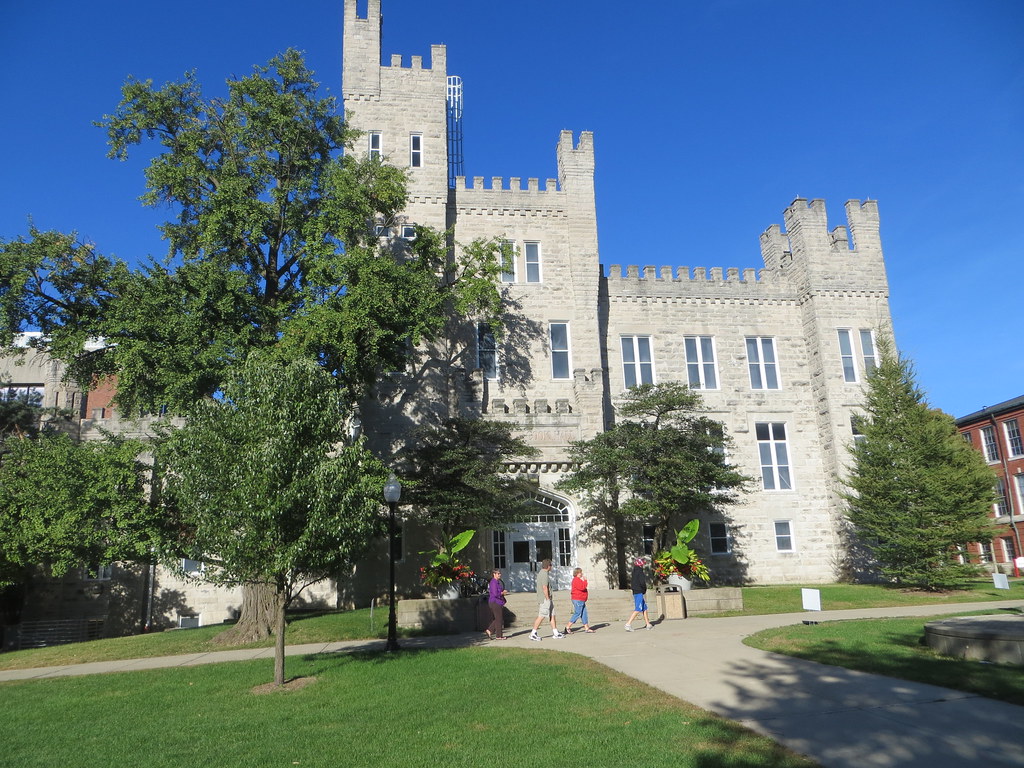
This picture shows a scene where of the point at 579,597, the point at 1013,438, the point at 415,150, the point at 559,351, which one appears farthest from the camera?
the point at 1013,438

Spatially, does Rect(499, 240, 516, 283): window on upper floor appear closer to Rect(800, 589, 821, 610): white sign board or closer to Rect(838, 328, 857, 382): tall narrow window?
Rect(800, 589, 821, 610): white sign board

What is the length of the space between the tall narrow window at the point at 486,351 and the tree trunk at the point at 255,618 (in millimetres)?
11928

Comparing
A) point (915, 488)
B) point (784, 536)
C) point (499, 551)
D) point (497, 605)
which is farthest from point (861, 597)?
point (497, 605)

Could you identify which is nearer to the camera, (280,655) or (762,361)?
(280,655)

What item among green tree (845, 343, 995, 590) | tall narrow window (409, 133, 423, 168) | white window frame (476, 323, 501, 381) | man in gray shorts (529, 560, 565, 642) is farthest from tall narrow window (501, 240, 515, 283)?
green tree (845, 343, 995, 590)

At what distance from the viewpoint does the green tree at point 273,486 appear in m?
10.6

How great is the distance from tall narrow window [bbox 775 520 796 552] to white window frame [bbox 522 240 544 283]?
14.1 m

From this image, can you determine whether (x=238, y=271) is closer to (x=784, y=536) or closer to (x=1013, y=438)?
(x=784, y=536)

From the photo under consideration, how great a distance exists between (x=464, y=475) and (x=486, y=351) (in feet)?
27.6

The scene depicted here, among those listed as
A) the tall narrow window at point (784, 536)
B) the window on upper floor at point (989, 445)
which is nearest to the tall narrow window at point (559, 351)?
the tall narrow window at point (784, 536)

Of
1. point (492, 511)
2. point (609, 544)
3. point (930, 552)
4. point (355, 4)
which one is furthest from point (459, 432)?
point (355, 4)

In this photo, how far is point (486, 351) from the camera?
26906 millimetres

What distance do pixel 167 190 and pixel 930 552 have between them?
26789 millimetres

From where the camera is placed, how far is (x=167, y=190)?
19609 millimetres
